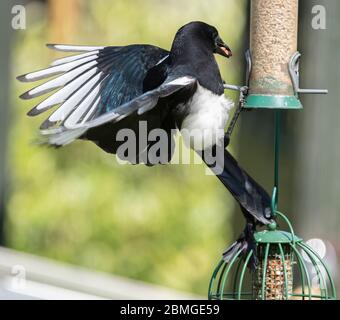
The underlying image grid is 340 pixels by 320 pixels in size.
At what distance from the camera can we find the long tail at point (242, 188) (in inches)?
91.7

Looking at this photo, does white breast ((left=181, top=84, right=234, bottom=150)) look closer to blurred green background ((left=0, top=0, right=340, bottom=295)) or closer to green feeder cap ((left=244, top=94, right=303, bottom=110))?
green feeder cap ((left=244, top=94, right=303, bottom=110))

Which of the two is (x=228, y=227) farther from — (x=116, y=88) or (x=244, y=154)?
(x=116, y=88)

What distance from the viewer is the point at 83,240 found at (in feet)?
14.4

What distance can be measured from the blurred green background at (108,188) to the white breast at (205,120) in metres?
1.62

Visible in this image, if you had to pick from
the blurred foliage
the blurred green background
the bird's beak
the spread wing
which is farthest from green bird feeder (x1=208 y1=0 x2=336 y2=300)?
the blurred foliage

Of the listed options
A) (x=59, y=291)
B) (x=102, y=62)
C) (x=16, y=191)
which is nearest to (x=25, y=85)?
(x=16, y=191)

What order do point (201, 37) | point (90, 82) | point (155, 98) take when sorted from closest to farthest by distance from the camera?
1. point (155, 98)
2. point (201, 37)
3. point (90, 82)

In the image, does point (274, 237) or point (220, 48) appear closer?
point (274, 237)

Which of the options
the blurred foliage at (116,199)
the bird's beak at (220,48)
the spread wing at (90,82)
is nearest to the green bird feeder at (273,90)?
the bird's beak at (220,48)

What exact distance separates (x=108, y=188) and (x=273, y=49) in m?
2.06

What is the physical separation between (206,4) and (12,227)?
55.6 inches

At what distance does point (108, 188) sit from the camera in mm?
4355

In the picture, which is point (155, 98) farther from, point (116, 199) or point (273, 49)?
point (116, 199)

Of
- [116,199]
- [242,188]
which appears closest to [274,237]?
[242,188]
